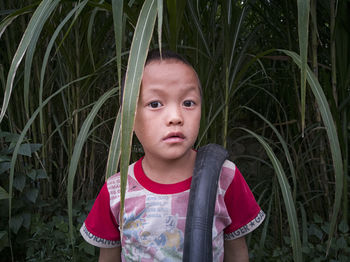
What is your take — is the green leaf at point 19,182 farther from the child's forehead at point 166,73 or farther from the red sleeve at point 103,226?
the child's forehead at point 166,73

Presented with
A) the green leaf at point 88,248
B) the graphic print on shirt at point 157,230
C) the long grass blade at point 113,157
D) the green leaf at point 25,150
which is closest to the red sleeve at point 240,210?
the graphic print on shirt at point 157,230

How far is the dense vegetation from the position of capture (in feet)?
2.24

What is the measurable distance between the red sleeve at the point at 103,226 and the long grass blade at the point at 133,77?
0.55 feet

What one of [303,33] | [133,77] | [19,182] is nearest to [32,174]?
[19,182]

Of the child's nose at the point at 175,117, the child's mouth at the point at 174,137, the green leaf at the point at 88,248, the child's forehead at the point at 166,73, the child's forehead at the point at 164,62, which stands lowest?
the green leaf at the point at 88,248

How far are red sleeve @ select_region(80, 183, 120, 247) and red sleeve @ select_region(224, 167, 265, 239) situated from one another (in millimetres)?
199

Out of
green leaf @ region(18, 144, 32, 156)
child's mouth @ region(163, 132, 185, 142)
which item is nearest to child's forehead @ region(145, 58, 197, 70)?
child's mouth @ region(163, 132, 185, 142)

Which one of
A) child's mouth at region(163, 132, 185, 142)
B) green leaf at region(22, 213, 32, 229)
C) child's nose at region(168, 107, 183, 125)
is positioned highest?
child's nose at region(168, 107, 183, 125)

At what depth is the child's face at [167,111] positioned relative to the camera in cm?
49

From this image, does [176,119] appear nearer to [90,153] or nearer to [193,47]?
[193,47]

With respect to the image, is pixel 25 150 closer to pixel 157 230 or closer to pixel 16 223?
pixel 16 223

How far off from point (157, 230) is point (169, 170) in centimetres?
10

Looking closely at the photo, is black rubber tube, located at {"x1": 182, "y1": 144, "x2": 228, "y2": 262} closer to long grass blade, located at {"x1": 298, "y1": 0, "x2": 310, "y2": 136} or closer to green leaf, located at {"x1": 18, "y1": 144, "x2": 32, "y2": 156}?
long grass blade, located at {"x1": 298, "y1": 0, "x2": 310, "y2": 136}

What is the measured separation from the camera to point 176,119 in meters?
0.49
